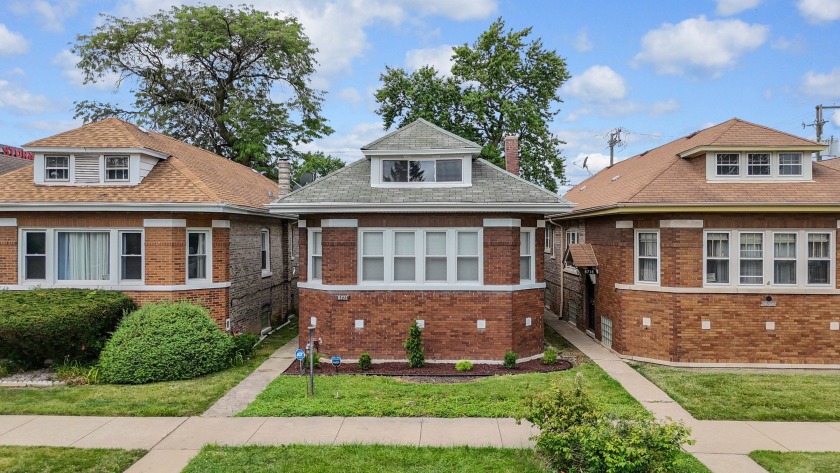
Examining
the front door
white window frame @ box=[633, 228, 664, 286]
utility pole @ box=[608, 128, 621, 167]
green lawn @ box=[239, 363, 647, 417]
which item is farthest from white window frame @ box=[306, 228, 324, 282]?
utility pole @ box=[608, 128, 621, 167]

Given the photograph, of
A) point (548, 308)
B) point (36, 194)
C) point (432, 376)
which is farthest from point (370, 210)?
point (548, 308)

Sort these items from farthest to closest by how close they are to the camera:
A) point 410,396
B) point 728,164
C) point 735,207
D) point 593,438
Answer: point 728,164 → point 735,207 → point 410,396 → point 593,438

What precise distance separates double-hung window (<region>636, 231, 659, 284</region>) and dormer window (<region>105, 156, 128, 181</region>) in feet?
46.9

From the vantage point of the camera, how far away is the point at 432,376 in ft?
39.3

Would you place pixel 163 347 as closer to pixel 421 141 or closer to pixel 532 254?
pixel 421 141

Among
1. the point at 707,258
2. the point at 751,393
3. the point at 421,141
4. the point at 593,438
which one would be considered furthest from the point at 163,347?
the point at 707,258

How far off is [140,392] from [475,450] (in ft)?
23.6

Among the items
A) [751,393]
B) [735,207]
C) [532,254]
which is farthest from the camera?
[532,254]

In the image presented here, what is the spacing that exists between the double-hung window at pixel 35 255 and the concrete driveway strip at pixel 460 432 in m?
11.6

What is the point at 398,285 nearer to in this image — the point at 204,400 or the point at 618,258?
the point at 204,400

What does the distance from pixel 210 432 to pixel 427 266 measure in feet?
21.4

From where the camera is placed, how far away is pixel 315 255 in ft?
44.6

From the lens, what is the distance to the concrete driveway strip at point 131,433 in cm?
789

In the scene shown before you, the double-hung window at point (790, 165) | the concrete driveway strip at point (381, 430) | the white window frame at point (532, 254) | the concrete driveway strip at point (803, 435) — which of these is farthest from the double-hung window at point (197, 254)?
the double-hung window at point (790, 165)
